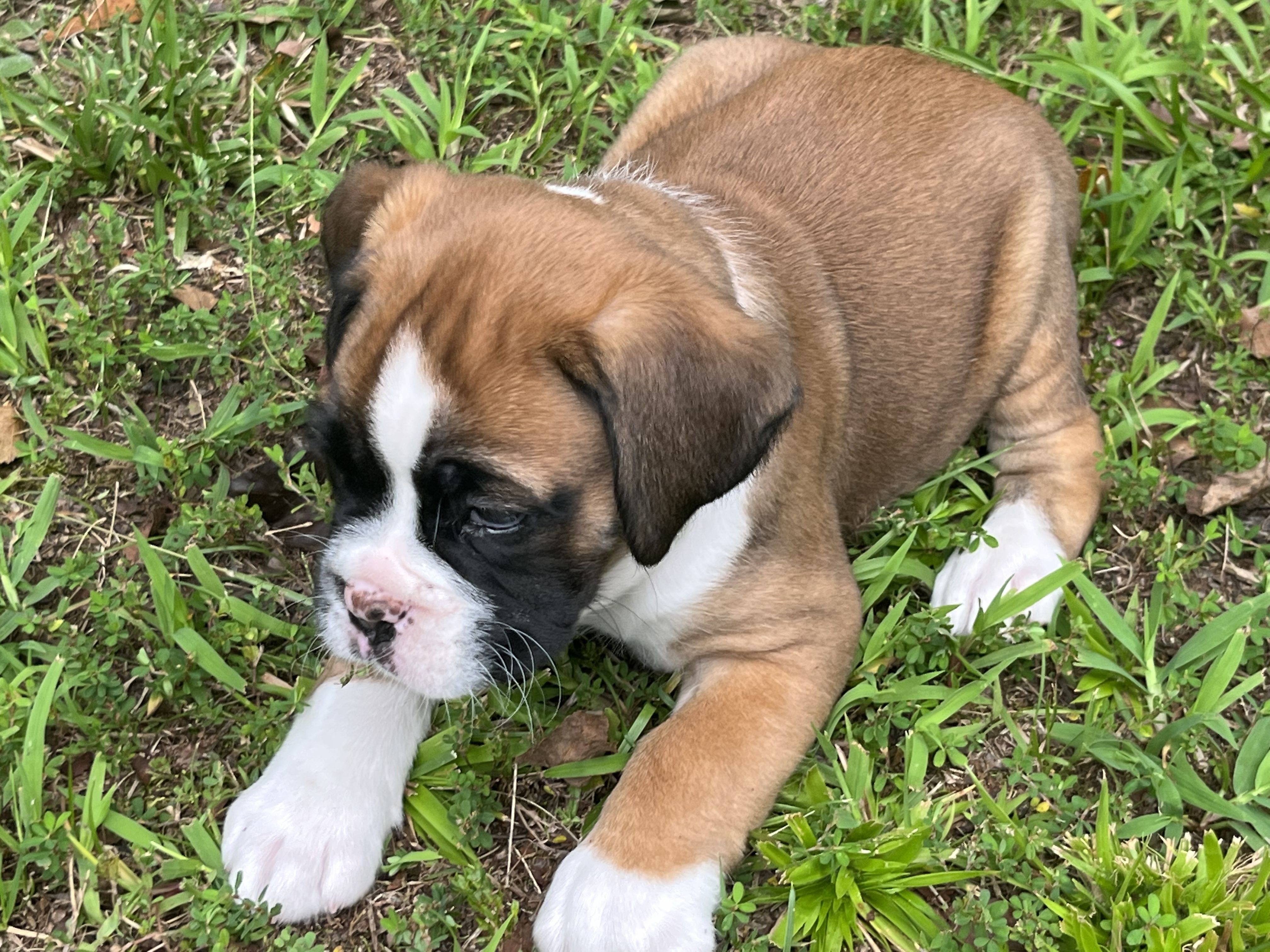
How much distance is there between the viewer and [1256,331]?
13.9ft

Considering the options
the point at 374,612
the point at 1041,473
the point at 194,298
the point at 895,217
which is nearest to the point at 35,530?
the point at 194,298

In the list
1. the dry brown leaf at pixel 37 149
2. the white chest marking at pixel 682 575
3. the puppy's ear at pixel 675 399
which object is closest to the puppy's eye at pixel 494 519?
the puppy's ear at pixel 675 399

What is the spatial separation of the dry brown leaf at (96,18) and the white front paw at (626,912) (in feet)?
12.8

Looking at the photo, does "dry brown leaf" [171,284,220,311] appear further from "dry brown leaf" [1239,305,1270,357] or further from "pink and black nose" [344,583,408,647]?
"dry brown leaf" [1239,305,1270,357]

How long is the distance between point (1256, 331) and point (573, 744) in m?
2.85

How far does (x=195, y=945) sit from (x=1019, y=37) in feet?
14.9

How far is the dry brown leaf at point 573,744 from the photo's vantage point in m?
3.29

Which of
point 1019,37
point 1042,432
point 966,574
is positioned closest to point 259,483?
point 966,574

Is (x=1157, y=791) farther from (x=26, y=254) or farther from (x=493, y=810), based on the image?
(x=26, y=254)

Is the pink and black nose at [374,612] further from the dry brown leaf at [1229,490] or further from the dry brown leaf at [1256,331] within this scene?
the dry brown leaf at [1256,331]

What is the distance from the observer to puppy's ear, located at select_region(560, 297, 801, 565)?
7.92ft

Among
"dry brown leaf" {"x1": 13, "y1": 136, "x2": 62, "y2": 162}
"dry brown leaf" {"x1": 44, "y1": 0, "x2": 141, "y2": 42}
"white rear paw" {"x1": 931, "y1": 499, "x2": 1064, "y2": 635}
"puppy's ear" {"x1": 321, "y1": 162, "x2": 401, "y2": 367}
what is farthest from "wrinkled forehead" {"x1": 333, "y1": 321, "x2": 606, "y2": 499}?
"dry brown leaf" {"x1": 44, "y1": 0, "x2": 141, "y2": 42}

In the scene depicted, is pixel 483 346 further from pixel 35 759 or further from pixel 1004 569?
pixel 1004 569

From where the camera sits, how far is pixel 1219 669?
134 inches
